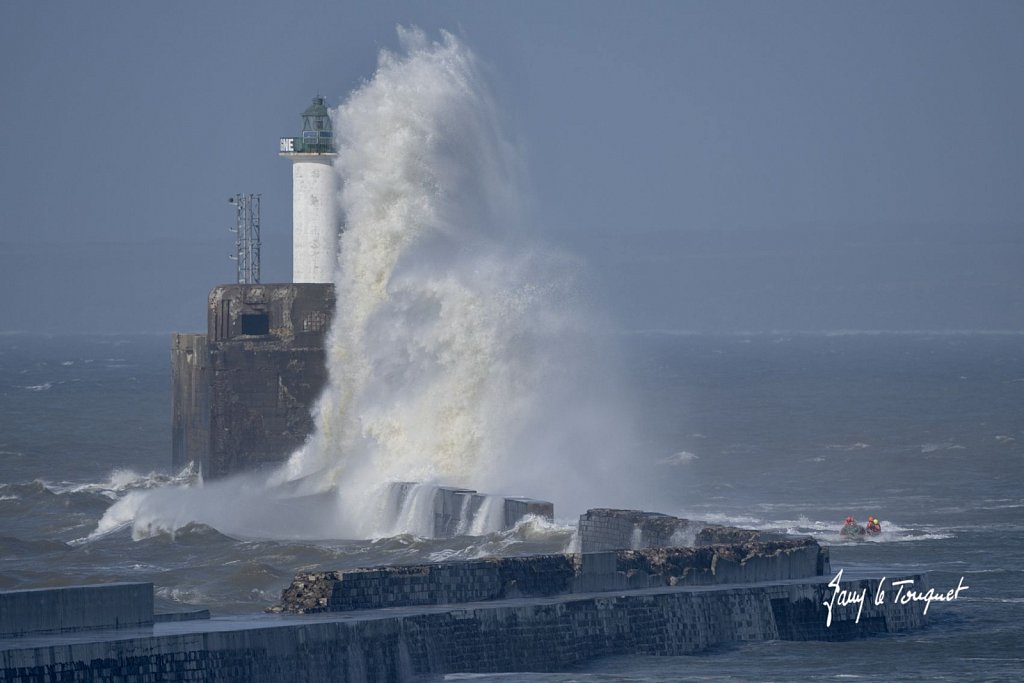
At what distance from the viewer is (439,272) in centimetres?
3456

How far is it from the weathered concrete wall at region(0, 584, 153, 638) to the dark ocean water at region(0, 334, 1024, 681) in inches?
115

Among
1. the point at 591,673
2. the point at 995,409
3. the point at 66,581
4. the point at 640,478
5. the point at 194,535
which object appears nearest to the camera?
the point at 591,673

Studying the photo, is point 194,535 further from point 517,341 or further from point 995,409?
point 995,409

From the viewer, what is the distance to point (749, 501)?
35969 millimetres

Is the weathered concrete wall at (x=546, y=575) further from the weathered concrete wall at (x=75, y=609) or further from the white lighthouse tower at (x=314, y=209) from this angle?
the white lighthouse tower at (x=314, y=209)

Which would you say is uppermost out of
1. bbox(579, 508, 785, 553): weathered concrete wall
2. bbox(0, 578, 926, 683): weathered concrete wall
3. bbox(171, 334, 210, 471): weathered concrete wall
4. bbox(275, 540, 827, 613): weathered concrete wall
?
bbox(171, 334, 210, 471): weathered concrete wall

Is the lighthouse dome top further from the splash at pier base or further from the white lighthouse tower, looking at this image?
the splash at pier base

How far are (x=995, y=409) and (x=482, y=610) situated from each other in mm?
48611

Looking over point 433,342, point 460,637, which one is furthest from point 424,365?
point 460,637

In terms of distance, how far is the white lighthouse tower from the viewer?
35594mm

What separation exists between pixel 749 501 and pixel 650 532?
13.4m

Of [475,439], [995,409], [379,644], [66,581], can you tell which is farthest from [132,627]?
[995,409]
